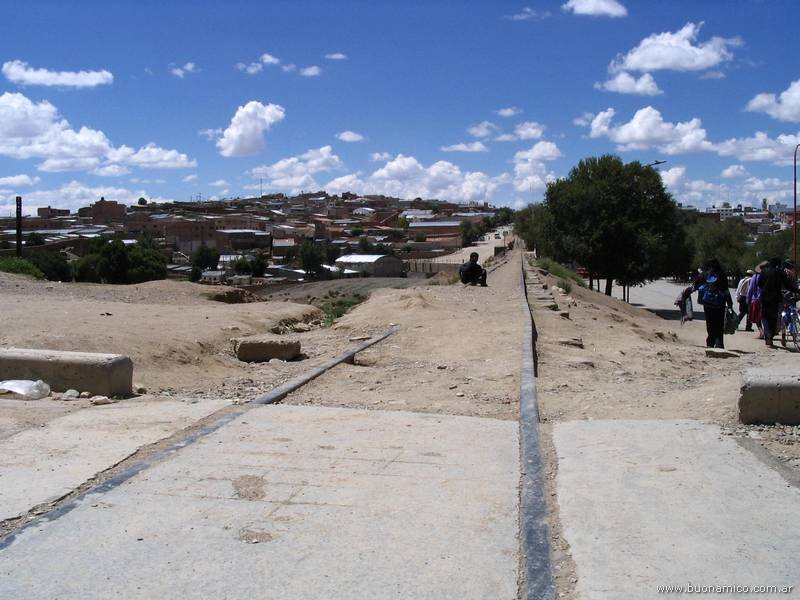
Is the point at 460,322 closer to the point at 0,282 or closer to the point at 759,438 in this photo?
the point at 759,438

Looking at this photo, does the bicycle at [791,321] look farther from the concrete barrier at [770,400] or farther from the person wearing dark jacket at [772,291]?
the concrete barrier at [770,400]

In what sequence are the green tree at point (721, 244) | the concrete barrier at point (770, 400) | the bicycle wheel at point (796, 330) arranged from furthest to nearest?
the green tree at point (721, 244), the bicycle wheel at point (796, 330), the concrete barrier at point (770, 400)

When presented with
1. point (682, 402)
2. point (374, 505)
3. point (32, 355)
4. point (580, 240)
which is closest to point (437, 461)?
point (374, 505)

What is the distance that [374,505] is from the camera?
14.3ft

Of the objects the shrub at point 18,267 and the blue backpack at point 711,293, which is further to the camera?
the shrub at point 18,267

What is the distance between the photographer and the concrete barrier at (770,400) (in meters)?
5.84

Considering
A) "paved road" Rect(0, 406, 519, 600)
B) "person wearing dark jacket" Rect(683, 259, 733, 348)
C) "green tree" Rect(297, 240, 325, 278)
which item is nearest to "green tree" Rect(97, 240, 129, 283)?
"green tree" Rect(297, 240, 325, 278)

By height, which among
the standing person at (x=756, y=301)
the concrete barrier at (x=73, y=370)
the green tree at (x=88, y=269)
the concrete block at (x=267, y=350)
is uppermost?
the standing person at (x=756, y=301)

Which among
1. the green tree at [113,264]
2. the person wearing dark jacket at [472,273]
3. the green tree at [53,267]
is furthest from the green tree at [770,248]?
the green tree at [53,267]

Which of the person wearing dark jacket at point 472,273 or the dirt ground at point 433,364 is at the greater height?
the person wearing dark jacket at point 472,273

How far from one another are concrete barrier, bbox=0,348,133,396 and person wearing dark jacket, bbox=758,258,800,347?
9907mm

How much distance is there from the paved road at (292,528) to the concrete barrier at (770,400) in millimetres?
1860

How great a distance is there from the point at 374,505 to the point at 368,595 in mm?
1045

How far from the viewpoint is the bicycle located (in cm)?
1238
